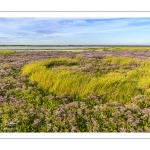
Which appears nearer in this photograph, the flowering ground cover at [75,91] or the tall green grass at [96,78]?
the flowering ground cover at [75,91]

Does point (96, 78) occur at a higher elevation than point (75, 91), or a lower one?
higher

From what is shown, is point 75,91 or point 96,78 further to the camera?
point 96,78

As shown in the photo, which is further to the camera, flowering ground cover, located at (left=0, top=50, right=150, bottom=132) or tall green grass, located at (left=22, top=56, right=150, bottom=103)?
tall green grass, located at (left=22, top=56, right=150, bottom=103)
